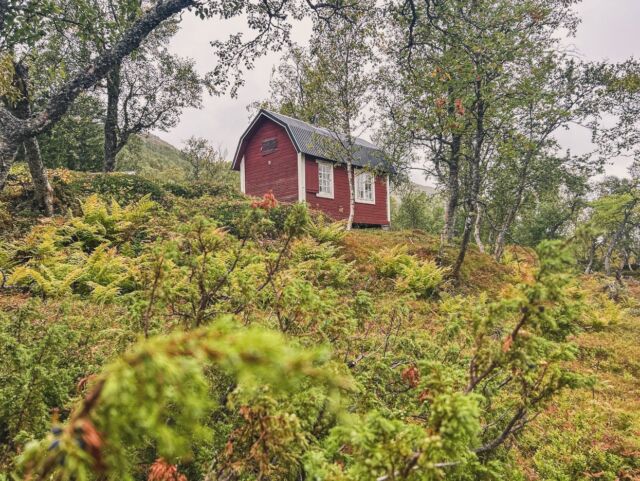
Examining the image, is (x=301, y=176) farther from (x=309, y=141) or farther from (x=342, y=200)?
(x=342, y=200)

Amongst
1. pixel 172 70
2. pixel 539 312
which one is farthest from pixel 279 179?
pixel 539 312

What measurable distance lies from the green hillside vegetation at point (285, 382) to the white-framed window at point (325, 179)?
1391cm

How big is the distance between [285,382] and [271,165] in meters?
19.1

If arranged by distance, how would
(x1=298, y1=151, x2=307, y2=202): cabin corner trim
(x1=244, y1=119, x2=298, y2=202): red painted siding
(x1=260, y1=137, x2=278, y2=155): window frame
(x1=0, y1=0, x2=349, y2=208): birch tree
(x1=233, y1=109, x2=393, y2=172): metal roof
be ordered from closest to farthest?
(x1=0, y1=0, x2=349, y2=208): birch tree → (x1=233, y1=109, x2=393, y2=172): metal roof → (x1=298, y1=151, x2=307, y2=202): cabin corner trim → (x1=244, y1=119, x2=298, y2=202): red painted siding → (x1=260, y1=137, x2=278, y2=155): window frame

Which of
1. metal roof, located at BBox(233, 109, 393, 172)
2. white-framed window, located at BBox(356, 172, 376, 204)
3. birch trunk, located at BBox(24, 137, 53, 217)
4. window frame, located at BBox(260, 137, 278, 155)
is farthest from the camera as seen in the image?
white-framed window, located at BBox(356, 172, 376, 204)

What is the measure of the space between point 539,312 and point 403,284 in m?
6.65

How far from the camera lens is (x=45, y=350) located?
2.51 m

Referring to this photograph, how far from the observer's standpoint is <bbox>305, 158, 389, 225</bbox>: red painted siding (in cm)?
1816

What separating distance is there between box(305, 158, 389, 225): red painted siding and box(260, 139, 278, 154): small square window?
2178mm

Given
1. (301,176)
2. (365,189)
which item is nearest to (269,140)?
(301,176)

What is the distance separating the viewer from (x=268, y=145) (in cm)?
1925

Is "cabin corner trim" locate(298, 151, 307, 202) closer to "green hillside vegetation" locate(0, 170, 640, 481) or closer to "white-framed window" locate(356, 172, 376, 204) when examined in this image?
"white-framed window" locate(356, 172, 376, 204)

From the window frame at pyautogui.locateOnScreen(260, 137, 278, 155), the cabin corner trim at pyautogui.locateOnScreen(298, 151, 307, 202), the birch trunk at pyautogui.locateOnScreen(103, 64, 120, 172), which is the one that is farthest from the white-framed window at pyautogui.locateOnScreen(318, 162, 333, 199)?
the birch trunk at pyautogui.locateOnScreen(103, 64, 120, 172)

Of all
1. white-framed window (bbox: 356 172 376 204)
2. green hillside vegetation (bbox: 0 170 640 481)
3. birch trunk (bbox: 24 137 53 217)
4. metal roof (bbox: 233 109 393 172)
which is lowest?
green hillside vegetation (bbox: 0 170 640 481)
